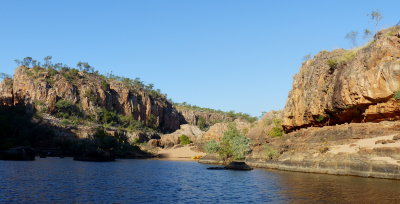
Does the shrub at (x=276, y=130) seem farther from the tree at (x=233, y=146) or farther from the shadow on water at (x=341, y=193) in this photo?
the shadow on water at (x=341, y=193)

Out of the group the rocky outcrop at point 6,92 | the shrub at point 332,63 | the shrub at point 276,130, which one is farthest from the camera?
the rocky outcrop at point 6,92

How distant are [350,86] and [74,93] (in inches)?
5142

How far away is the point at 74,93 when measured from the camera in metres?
161

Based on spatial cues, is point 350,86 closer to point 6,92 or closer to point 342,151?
point 342,151

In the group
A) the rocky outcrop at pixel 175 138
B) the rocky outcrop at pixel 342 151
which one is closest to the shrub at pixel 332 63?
the rocky outcrop at pixel 342 151

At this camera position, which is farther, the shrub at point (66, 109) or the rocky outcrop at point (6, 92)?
the shrub at point (66, 109)

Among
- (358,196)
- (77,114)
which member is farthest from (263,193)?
(77,114)

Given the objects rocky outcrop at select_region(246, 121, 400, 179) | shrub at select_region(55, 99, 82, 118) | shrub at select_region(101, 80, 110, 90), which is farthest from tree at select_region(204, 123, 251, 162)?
shrub at select_region(101, 80, 110, 90)

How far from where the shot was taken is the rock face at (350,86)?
180ft

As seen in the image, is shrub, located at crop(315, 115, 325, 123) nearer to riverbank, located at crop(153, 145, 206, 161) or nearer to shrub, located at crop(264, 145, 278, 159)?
shrub, located at crop(264, 145, 278, 159)

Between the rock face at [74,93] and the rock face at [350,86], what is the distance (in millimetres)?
106705

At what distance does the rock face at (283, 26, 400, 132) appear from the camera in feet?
180

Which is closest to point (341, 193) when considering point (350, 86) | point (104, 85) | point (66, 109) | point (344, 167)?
point (344, 167)

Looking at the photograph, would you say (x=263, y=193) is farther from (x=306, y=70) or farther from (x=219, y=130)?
(x=219, y=130)
